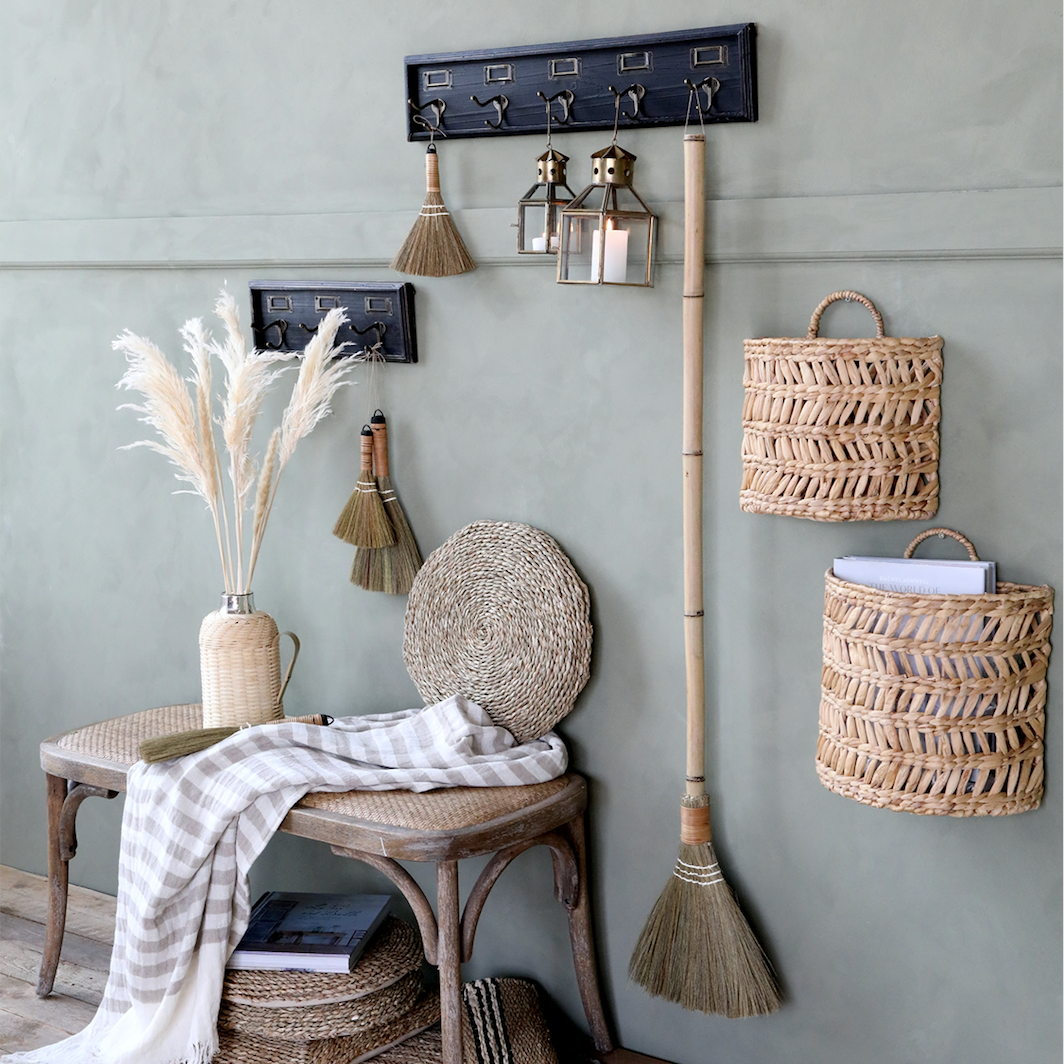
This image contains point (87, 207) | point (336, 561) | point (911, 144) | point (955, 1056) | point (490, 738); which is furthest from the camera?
point (87, 207)

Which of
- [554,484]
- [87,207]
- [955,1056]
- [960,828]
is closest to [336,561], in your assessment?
[554,484]

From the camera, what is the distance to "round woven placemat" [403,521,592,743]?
88.0 inches

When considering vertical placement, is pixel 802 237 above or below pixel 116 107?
below

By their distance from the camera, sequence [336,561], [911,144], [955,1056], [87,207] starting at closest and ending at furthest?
[911,144] → [955,1056] → [336,561] → [87,207]

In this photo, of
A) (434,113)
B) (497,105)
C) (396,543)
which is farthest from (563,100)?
(396,543)

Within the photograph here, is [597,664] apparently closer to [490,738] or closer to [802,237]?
[490,738]

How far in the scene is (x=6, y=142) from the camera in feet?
9.45

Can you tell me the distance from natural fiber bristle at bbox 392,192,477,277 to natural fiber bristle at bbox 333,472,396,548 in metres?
0.44

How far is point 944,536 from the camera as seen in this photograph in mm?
1917

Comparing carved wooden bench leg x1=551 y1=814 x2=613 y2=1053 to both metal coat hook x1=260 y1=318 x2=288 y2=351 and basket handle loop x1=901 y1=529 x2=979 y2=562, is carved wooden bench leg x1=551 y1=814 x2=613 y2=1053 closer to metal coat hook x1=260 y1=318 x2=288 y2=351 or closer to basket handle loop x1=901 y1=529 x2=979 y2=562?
basket handle loop x1=901 y1=529 x2=979 y2=562

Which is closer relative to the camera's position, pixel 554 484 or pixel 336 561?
pixel 554 484

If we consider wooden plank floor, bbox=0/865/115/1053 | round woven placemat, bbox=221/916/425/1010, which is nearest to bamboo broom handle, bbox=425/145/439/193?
round woven placemat, bbox=221/916/425/1010

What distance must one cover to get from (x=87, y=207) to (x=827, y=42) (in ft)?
5.76

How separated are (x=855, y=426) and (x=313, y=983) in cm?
138
